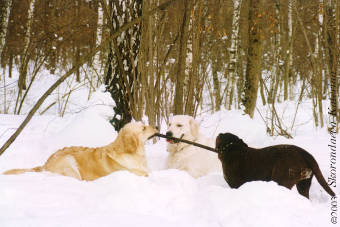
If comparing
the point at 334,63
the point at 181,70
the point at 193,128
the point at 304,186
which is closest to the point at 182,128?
the point at 193,128

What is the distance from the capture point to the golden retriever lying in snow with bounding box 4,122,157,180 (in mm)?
3361

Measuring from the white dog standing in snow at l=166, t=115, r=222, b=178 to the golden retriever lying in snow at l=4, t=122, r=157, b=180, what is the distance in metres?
0.77

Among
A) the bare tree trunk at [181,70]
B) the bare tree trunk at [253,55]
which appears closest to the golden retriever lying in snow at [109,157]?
the bare tree trunk at [181,70]

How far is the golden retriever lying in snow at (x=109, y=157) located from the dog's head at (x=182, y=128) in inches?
28.8

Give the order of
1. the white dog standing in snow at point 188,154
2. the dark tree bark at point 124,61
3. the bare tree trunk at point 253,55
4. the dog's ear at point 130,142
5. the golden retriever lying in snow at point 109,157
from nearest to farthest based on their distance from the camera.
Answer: the golden retriever lying in snow at point 109,157, the dog's ear at point 130,142, the white dog standing in snow at point 188,154, the dark tree bark at point 124,61, the bare tree trunk at point 253,55

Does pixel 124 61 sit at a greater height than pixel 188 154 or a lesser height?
greater

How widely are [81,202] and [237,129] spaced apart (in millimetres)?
4199

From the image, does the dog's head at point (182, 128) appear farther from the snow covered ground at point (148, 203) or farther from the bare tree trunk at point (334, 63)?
the bare tree trunk at point (334, 63)

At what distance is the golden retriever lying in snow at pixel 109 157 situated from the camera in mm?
3361

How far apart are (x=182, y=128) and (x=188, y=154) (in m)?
0.38

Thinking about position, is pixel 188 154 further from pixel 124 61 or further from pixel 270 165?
pixel 124 61

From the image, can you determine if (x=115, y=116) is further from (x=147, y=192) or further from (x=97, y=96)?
(x=147, y=192)

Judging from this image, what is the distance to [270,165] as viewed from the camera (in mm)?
3080

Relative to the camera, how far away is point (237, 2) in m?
13.5
